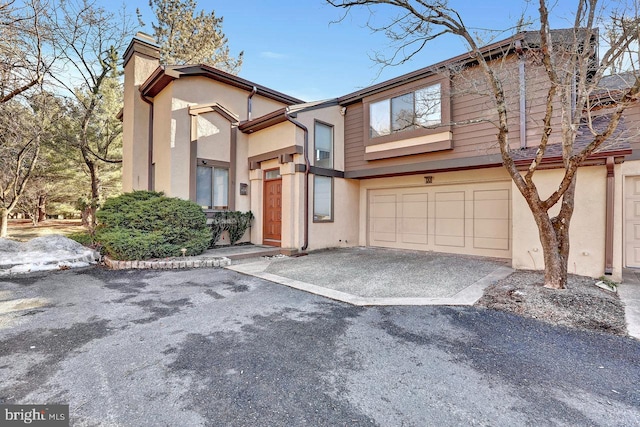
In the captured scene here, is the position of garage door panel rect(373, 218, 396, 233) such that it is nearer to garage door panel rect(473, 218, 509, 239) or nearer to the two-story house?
the two-story house

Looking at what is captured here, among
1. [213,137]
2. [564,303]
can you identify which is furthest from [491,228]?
[213,137]

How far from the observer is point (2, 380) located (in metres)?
2.43

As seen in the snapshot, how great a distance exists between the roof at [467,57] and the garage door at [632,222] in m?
3.72

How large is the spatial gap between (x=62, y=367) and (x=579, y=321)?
569 cm

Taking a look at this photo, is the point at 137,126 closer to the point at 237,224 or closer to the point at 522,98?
the point at 237,224

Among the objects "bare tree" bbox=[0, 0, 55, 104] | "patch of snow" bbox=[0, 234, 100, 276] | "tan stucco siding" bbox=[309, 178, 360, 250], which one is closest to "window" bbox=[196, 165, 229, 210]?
"tan stucco siding" bbox=[309, 178, 360, 250]

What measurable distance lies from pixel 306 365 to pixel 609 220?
625 centimetres

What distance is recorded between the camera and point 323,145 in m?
9.77

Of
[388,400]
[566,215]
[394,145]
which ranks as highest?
[394,145]

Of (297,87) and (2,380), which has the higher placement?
(297,87)

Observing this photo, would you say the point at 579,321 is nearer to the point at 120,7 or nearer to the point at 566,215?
the point at 566,215

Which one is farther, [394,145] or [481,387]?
[394,145]

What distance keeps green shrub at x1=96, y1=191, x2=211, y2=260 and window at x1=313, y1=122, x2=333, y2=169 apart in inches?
156

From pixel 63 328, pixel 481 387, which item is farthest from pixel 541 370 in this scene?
pixel 63 328
